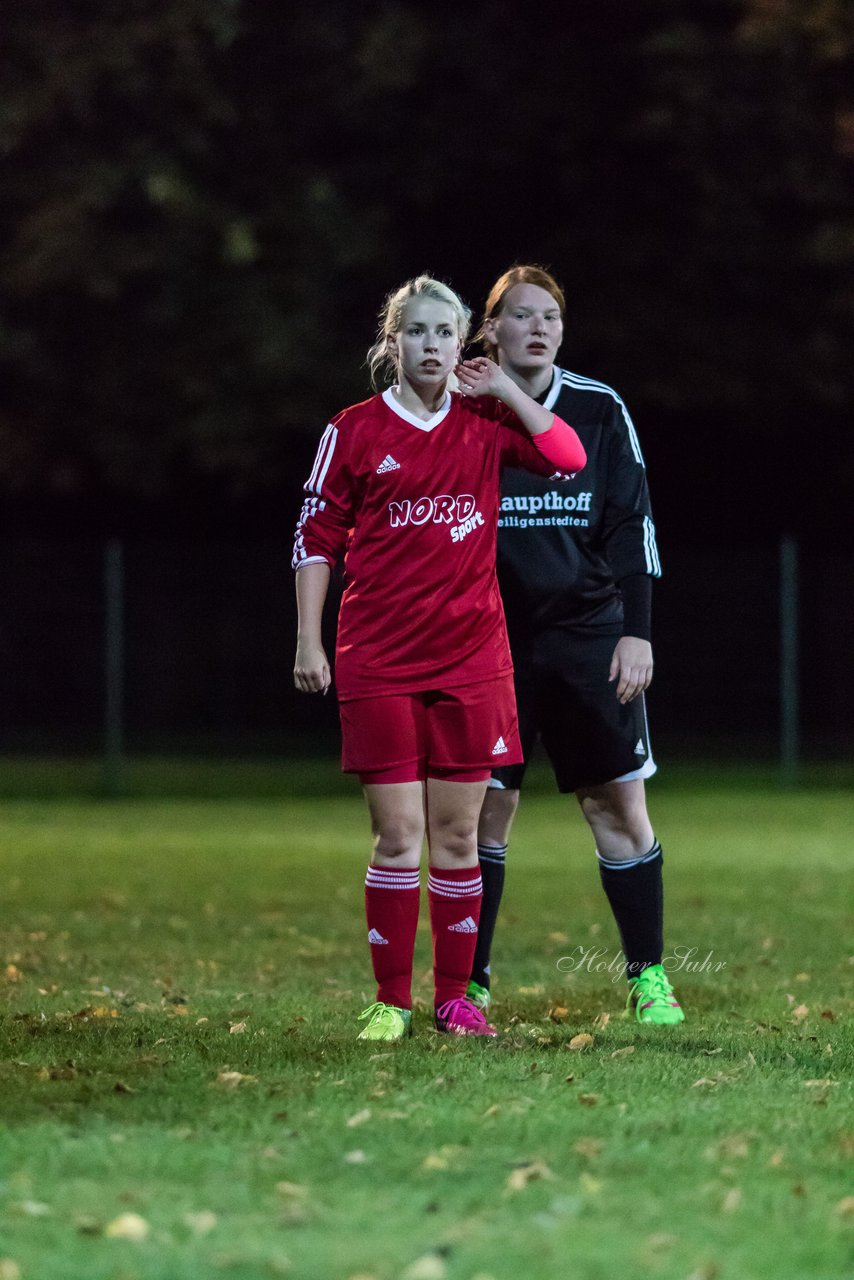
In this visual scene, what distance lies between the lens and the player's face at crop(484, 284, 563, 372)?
22.5ft

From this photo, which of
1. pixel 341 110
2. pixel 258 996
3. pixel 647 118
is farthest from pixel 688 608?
pixel 258 996

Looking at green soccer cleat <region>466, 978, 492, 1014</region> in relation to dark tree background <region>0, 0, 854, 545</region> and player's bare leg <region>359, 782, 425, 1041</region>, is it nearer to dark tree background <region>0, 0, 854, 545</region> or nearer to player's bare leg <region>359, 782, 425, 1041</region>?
player's bare leg <region>359, 782, 425, 1041</region>

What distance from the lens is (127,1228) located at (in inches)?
160

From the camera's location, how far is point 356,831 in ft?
50.8

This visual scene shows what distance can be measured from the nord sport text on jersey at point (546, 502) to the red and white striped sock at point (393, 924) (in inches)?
51.5

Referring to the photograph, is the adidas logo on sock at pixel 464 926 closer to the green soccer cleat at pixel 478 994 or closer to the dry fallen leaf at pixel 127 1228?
the green soccer cleat at pixel 478 994

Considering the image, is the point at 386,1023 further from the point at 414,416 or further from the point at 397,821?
the point at 414,416

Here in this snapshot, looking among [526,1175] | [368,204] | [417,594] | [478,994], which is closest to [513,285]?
[417,594]

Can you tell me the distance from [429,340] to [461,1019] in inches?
80.1

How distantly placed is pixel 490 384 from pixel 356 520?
597mm

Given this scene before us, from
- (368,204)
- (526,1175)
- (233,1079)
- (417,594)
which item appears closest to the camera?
(526,1175)

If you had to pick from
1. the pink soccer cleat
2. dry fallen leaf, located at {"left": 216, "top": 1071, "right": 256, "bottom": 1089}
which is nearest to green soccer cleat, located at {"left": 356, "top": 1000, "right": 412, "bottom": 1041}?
the pink soccer cleat

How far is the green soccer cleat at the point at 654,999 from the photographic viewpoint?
6.91 m

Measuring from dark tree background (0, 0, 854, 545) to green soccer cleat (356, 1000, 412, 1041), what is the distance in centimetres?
1762
